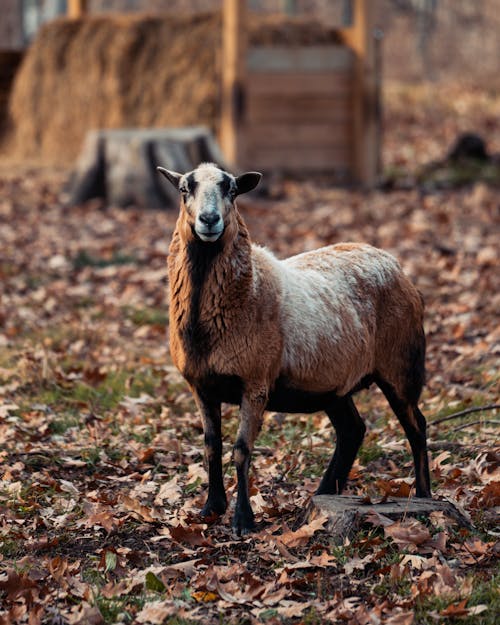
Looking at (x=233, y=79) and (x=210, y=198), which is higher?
(x=210, y=198)

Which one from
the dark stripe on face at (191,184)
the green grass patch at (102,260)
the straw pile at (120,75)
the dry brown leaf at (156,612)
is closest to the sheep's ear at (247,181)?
the dark stripe on face at (191,184)

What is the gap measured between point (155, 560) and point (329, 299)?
5.45ft

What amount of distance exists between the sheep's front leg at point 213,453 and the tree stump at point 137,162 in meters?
9.83

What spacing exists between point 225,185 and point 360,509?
5.74 ft

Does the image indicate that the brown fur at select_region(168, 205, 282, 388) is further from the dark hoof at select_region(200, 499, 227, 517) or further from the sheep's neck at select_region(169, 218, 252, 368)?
the dark hoof at select_region(200, 499, 227, 517)

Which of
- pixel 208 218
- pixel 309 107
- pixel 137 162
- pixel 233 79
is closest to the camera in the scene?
pixel 208 218

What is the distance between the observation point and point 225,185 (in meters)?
5.43

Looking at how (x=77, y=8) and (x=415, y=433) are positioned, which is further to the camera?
(x=77, y=8)

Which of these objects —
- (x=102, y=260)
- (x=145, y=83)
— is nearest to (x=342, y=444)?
A: (x=102, y=260)

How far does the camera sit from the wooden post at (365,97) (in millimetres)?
17578

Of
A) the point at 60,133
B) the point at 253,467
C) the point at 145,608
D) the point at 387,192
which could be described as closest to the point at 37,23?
the point at 60,133

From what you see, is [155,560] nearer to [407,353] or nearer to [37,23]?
[407,353]

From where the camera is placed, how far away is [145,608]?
4.75 meters

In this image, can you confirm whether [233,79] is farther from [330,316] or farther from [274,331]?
[274,331]
